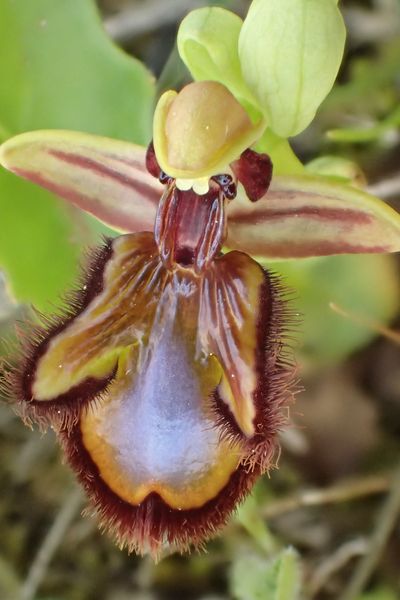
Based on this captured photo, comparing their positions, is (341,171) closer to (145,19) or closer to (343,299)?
(343,299)

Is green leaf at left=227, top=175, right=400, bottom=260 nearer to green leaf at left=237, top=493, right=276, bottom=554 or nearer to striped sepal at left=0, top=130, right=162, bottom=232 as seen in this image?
striped sepal at left=0, top=130, right=162, bottom=232

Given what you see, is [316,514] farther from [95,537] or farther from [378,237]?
[378,237]

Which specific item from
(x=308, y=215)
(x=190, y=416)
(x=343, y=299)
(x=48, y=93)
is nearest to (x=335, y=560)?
(x=343, y=299)

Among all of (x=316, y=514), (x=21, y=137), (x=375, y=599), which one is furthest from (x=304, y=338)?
(x=21, y=137)

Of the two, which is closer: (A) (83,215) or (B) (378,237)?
(B) (378,237)

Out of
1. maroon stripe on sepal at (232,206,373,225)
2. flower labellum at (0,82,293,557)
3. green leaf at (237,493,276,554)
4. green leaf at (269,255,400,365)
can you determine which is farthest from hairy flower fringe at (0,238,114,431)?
green leaf at (269,255,400,365)

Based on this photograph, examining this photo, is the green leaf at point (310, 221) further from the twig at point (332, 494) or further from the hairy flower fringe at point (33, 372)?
the twig at point (332, 494)
